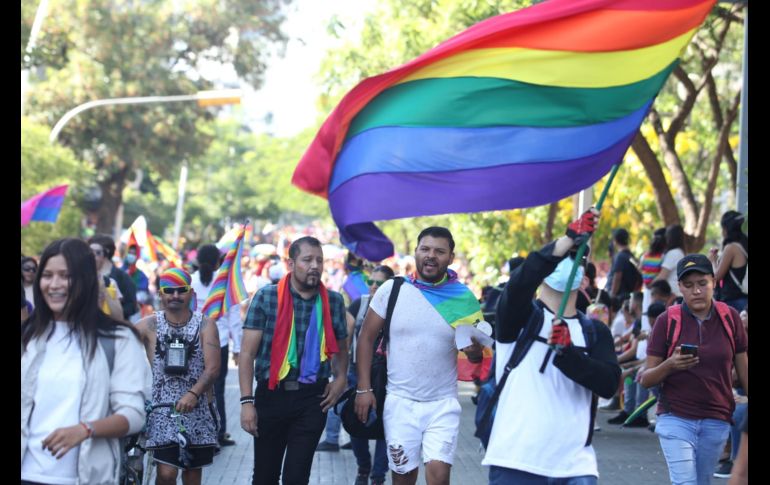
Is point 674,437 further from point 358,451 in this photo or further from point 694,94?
point 694,94

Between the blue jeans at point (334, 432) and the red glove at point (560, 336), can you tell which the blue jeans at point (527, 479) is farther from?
the blue jeans at point (334, 432)

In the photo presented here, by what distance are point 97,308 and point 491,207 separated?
251cm

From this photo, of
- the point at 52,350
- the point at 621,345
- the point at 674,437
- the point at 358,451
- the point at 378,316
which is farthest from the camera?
the point at 621,345

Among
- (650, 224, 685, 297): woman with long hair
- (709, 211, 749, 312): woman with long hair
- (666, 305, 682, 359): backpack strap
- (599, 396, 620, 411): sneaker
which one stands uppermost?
(650, 224, 685, 297): woman with long hair

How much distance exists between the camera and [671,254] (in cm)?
1550

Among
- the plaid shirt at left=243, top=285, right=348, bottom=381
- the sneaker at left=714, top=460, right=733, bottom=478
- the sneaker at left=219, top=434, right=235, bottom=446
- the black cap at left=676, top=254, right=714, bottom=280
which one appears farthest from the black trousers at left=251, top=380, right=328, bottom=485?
the sneaker at left=219, top=434, right=235, bottom=446

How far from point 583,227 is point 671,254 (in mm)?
9779

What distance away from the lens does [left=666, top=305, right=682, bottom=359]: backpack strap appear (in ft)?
25.9

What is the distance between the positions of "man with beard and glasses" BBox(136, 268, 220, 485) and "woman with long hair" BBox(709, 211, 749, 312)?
531 centimetres

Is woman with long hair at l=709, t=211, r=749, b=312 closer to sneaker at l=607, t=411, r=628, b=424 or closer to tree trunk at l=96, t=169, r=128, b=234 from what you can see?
sneaker at l=607, t=411, r=628, b=424

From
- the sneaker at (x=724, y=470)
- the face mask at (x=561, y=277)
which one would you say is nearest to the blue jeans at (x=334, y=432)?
the sneaker at (x=724, y=470)

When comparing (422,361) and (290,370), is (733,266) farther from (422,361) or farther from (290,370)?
(290,370)

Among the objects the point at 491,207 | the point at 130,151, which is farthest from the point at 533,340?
the point at 130,151

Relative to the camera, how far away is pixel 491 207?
24.3 ft
